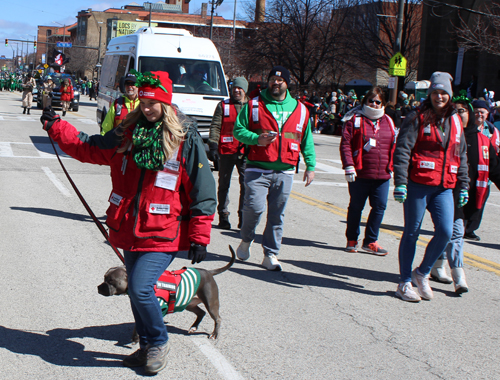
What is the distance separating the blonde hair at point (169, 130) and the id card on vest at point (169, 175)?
0.14 feet

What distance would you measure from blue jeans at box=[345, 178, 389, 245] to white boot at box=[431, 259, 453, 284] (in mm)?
1056

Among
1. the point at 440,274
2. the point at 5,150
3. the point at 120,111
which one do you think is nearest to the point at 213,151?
the point at 120,111

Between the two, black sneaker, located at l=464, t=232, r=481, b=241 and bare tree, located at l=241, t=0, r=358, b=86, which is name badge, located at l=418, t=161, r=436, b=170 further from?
bare tree, located at l=241, t=0, r=358, b=86

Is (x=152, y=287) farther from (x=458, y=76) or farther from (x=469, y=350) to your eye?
(x=458, y=76)

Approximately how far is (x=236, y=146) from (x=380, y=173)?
6.67 feet

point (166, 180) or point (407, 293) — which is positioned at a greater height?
point (166, 180)

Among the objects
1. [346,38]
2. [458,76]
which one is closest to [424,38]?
[458,76]

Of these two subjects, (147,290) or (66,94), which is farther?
(66,94)

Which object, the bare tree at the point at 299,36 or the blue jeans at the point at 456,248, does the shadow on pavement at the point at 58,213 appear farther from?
the bare tree at the point at 299,36

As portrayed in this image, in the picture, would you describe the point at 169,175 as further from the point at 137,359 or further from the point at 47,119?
the point at 137,359

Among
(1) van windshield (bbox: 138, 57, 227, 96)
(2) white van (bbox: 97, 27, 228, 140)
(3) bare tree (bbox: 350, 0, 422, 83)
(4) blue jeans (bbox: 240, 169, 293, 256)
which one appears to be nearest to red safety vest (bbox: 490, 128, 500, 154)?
(4) blue jeans (bbox: 240, 169, 293, 256)

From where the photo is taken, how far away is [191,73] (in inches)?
574

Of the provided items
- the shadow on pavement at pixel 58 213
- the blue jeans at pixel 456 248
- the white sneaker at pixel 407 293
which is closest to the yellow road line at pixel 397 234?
the blue jeans at pixel 456 248

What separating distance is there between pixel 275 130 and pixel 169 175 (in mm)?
2613
